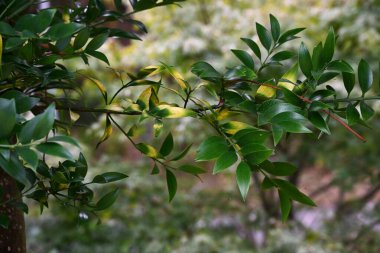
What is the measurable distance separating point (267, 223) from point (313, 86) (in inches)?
89.4

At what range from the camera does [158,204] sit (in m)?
2.79

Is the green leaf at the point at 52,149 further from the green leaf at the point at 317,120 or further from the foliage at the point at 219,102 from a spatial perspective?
the green leaf at the point at 317,120

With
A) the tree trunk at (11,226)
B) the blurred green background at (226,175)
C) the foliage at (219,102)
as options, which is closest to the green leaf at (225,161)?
the foliage at (219,102)

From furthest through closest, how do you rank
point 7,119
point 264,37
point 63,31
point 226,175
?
1. point 226,175
2. point 264,37
3. point 63,31
4. point 7,119

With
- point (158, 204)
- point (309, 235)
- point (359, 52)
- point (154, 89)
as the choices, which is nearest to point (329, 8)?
point (359, 52)

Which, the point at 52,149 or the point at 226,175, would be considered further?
the point at 226,175

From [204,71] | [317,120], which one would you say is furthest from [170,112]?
[317,120]

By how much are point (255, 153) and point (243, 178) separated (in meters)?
0.04

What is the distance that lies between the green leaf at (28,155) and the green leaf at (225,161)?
0.19 metres

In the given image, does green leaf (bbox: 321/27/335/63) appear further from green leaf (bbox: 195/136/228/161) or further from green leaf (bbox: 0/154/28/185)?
green leaf (bbox: 0/154/28/185)

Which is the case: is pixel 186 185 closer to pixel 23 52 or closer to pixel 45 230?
pixel 45 230

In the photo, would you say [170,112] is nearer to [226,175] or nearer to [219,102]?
[219,102]

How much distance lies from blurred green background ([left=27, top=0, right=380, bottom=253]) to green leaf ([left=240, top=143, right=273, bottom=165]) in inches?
65.7

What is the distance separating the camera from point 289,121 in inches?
20.9
